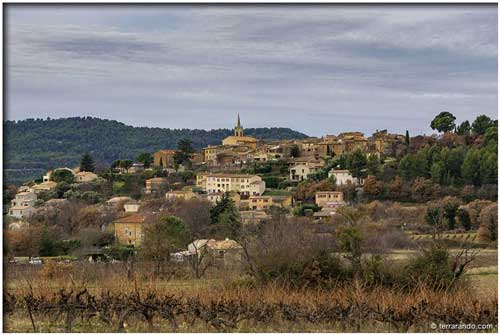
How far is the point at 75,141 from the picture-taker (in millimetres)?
50312

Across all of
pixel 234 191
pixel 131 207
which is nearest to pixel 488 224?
pixel 131 207

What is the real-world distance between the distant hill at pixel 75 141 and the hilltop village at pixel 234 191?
51.4 inches

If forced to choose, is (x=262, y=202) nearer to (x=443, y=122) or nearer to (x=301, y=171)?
(x=301, y=171)

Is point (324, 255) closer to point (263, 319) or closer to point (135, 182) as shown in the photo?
point (263, 319)

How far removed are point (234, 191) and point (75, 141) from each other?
14.8 m

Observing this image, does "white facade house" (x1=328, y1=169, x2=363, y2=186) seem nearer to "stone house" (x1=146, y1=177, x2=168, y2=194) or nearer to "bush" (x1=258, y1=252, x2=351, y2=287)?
"stone house" (x1=146, y1=177, x2=168, y2=194)

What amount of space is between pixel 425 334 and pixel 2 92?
4.06m

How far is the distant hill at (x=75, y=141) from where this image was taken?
37.8 metres

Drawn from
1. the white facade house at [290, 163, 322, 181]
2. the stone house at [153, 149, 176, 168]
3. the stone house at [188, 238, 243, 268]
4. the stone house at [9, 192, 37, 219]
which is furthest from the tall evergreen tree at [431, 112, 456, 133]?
the stone house at [188, 238, 243, 268]

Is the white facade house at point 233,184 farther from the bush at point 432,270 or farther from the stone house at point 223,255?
the bush at point 432,270

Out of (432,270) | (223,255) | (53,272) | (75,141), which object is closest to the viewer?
(432,270)

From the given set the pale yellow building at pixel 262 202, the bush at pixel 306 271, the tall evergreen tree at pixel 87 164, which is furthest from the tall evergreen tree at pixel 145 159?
the bush at pixel 306 271

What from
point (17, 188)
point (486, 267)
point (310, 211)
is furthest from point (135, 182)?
point (486, 267)

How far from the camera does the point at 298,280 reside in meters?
9.41
